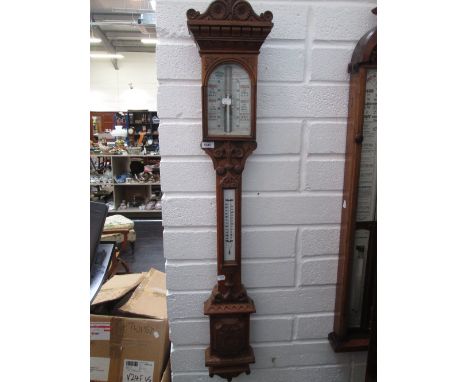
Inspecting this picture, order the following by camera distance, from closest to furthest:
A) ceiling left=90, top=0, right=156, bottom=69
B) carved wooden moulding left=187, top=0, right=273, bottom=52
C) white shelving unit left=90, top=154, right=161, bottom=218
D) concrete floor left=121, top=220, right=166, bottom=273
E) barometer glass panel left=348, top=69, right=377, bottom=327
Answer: carved wooden moulding left=187, top=0, right=273, bottom=52
barometer glass panel left=348, top=69, right=377, bottom=327
concrete floor left=121, top=220, right=166, bottom=273
ceiling left=90, top=0, right=156, bottom=69
white shelving unit left=90, top=154, right=161, bottom=218

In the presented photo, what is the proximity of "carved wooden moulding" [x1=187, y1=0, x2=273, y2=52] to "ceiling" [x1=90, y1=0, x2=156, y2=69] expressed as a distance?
3.94 m

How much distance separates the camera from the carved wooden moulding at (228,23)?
3.06 ft

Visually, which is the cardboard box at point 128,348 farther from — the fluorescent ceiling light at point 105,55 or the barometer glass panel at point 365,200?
the fluorescent ceiling light at point 105,55

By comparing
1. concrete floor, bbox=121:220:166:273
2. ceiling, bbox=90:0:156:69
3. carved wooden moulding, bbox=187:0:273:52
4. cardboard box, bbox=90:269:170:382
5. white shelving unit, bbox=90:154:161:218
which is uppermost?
ceiling, bbox=90:0:156:69

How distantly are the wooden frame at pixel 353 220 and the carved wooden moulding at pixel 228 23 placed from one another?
1.04 feet

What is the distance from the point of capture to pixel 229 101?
102cm

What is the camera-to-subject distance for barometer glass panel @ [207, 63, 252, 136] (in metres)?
1.01

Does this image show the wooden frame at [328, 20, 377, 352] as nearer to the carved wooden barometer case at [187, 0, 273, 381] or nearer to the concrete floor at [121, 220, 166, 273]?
the carved wooden barometer case at [187, 0, 273, 381]

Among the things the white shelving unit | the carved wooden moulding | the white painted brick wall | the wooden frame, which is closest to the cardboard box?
the white painted brick wall

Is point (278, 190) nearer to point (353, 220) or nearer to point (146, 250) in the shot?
point (353, 220)

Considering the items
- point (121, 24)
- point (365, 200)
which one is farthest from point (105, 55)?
point (365, 200)

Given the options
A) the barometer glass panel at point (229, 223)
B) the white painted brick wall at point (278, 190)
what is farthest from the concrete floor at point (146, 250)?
the barometer glass panel at point (229, 223)

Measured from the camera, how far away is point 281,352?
129cm

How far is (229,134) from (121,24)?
5.27 m
